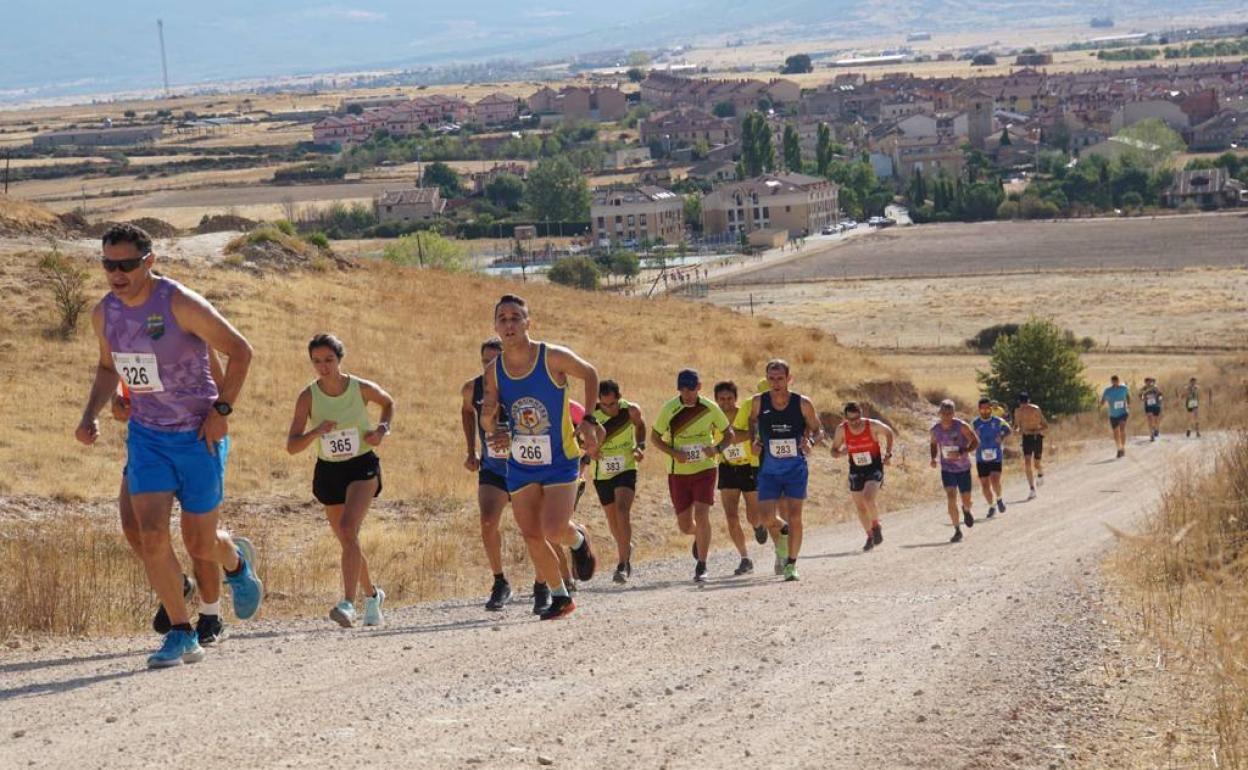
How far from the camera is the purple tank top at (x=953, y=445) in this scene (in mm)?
20391

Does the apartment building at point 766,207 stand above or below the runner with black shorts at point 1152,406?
below

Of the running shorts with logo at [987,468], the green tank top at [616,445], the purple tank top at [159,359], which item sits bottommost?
the running shorts with logo at [987,468]

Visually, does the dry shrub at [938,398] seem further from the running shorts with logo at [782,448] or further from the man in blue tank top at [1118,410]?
the running shorts with logo at [782,448]

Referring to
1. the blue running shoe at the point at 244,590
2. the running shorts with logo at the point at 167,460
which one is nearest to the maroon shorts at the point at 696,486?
the blue running shoe at the point at 244,590

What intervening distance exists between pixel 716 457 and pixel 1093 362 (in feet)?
160

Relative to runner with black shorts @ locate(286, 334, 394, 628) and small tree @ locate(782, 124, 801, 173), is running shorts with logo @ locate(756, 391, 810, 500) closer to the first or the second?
runner with black shorts @ locate(286, 334, 394, 628)

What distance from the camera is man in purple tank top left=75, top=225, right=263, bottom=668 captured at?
30.0 ft

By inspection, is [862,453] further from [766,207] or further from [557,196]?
[557,196]

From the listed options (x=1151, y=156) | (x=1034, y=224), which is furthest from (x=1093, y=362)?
(x=1151, y=156)

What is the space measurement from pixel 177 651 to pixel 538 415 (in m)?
2.37

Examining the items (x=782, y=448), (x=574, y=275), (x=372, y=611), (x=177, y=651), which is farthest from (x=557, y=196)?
(x=177, y=651)

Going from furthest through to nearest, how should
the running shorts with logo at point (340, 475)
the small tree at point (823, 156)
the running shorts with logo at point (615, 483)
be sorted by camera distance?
the small tree at point (823, 156)
the running shorts with logo at point (615, 483)
the running shorts with logo at point (340, 475)

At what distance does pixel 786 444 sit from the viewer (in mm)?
14977

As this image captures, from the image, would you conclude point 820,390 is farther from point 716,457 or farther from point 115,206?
point 115,206
